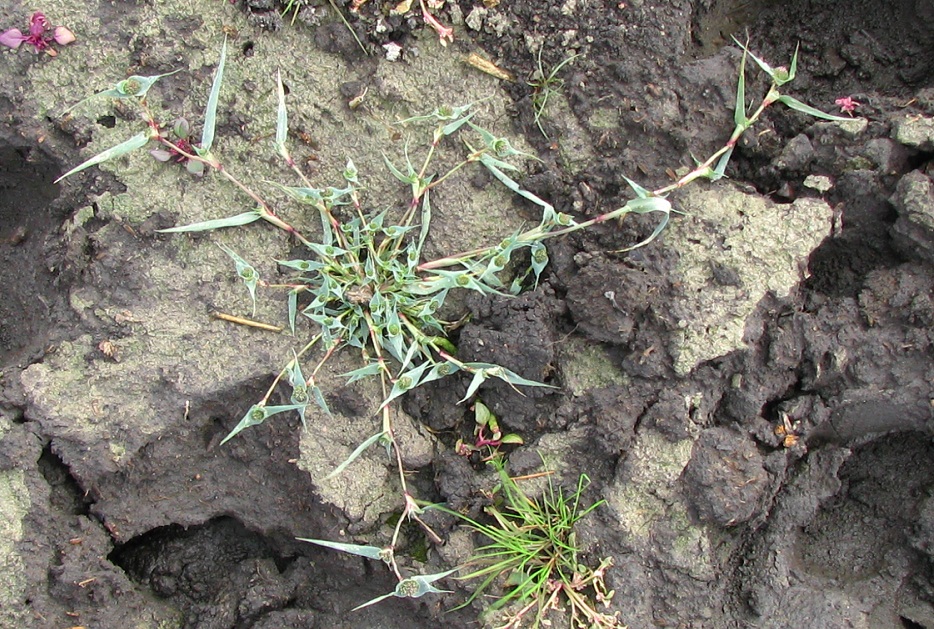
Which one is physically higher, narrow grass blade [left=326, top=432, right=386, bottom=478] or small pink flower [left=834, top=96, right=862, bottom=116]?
small pink flower [left=834, top=96, right=862, bottom=116]

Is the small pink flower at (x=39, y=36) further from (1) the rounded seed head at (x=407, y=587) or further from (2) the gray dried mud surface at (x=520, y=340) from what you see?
(1) the rounded seed head at (x=407, y=587)

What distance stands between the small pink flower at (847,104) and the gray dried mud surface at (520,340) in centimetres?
4

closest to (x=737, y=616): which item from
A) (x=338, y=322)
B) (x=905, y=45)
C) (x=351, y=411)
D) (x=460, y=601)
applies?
(x=460, y=601)

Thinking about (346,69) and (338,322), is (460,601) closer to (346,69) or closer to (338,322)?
(338,322)

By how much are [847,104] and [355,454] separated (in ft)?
5.82

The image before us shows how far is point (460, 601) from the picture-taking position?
2258mm

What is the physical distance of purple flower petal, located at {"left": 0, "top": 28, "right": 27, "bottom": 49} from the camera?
7.34ft

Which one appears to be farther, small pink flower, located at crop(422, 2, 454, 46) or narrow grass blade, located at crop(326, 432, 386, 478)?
small pink flower, located at crop(422, 2, 454, 46)

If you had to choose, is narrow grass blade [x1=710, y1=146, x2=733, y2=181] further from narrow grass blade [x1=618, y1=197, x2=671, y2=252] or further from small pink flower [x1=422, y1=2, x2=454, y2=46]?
small pink flower [x1=422, y1=2, x2=454, y2=46]

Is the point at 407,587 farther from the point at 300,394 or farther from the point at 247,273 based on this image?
the point at 247,273

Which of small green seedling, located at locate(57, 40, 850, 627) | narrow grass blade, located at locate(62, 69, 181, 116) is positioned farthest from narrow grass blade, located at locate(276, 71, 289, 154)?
narrow grass blade, located at locate(62, 69, 181, 116)

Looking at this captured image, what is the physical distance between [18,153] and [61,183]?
0.21 metres

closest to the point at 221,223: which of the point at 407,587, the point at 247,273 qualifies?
the point at 247,273

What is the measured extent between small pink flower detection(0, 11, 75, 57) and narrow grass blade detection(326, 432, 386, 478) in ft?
4.84
